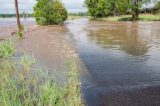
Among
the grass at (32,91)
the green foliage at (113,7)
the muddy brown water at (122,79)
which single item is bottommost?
the muddy brown water at (122,79)

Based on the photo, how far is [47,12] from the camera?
186ft

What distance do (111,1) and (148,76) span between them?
74831mm

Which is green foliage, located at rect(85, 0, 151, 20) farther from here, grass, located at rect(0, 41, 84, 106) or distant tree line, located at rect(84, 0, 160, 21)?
grass, located at rect(0, 41, 84, 106)

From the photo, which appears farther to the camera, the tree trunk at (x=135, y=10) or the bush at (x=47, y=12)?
the tree trunk at (x=135, y=10)

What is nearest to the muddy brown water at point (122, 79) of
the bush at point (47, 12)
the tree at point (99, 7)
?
the bush at point (47, 12)

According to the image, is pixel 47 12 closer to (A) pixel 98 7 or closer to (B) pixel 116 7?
(B) pixel 116 7

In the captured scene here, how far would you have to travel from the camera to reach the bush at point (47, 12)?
186 feet

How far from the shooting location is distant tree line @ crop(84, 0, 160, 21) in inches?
2773

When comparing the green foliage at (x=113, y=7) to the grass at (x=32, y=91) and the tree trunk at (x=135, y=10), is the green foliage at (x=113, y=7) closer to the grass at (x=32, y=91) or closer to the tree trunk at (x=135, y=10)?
the tree trunk at (x=135, y=10)

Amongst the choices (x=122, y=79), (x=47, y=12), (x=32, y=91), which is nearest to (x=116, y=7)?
(x=47, y=12)

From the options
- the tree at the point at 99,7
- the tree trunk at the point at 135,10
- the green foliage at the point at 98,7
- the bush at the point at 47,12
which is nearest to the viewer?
the bush at the point at 47,12

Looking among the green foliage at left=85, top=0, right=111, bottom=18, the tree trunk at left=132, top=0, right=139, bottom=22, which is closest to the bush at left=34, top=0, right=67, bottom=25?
the tree trunk at left=132, top=0, right=139, bottom=22

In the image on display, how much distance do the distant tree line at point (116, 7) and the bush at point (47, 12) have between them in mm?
18018

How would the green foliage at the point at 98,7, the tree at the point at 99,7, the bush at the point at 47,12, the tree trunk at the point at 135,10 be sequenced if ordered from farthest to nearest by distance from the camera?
1. the green foliage at the point at 98,7
2. the tree at the point at 99,7
3. the tree trunk at the point at 135,10
4. the bush at the point at 47,12
